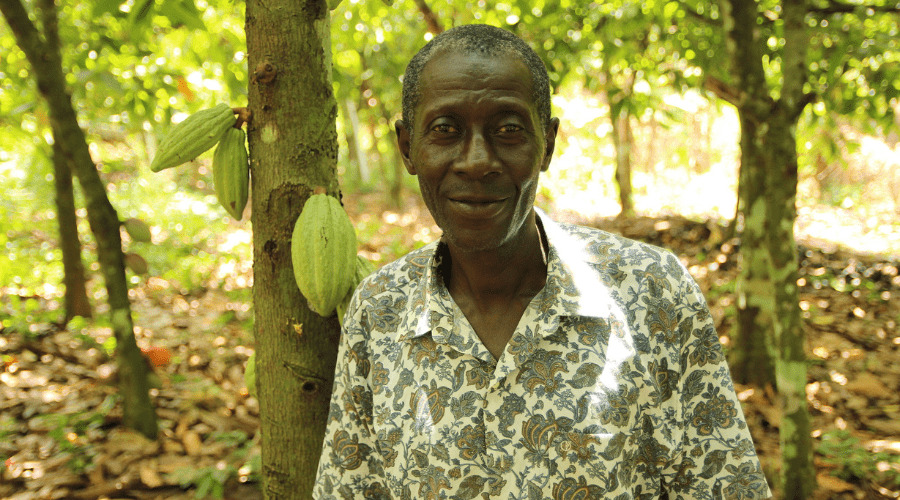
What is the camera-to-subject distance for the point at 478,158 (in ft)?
2.96

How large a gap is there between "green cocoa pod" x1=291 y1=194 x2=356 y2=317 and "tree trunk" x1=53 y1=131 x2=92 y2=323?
2.31 meters

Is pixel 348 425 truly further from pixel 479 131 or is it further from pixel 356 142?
pixel 356 142

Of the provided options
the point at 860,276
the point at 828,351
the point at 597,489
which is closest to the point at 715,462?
the point at 597,489

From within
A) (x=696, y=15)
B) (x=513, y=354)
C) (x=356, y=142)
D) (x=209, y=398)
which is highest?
(x=356, y=142)

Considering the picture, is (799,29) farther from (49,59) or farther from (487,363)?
(49,59)

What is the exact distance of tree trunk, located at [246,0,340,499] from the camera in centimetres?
100

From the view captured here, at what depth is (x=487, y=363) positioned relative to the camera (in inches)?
37.9

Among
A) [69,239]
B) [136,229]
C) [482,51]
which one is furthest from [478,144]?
[69,239]

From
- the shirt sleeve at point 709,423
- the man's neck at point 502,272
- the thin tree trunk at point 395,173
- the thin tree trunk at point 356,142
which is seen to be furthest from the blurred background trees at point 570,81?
→ the thin tree trunk at point 356,142

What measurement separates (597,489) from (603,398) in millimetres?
131

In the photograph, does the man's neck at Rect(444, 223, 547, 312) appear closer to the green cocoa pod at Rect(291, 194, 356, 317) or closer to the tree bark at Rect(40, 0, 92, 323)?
the green cocoa pod at Rect(291, 194, 356, 317)

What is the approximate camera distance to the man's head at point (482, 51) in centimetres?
92

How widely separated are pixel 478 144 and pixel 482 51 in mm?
138

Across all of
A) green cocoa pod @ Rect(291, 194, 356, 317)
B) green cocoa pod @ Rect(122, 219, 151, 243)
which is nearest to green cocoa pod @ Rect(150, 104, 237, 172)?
green cocoa pod @ Rect(291, 194, 356, 317)
